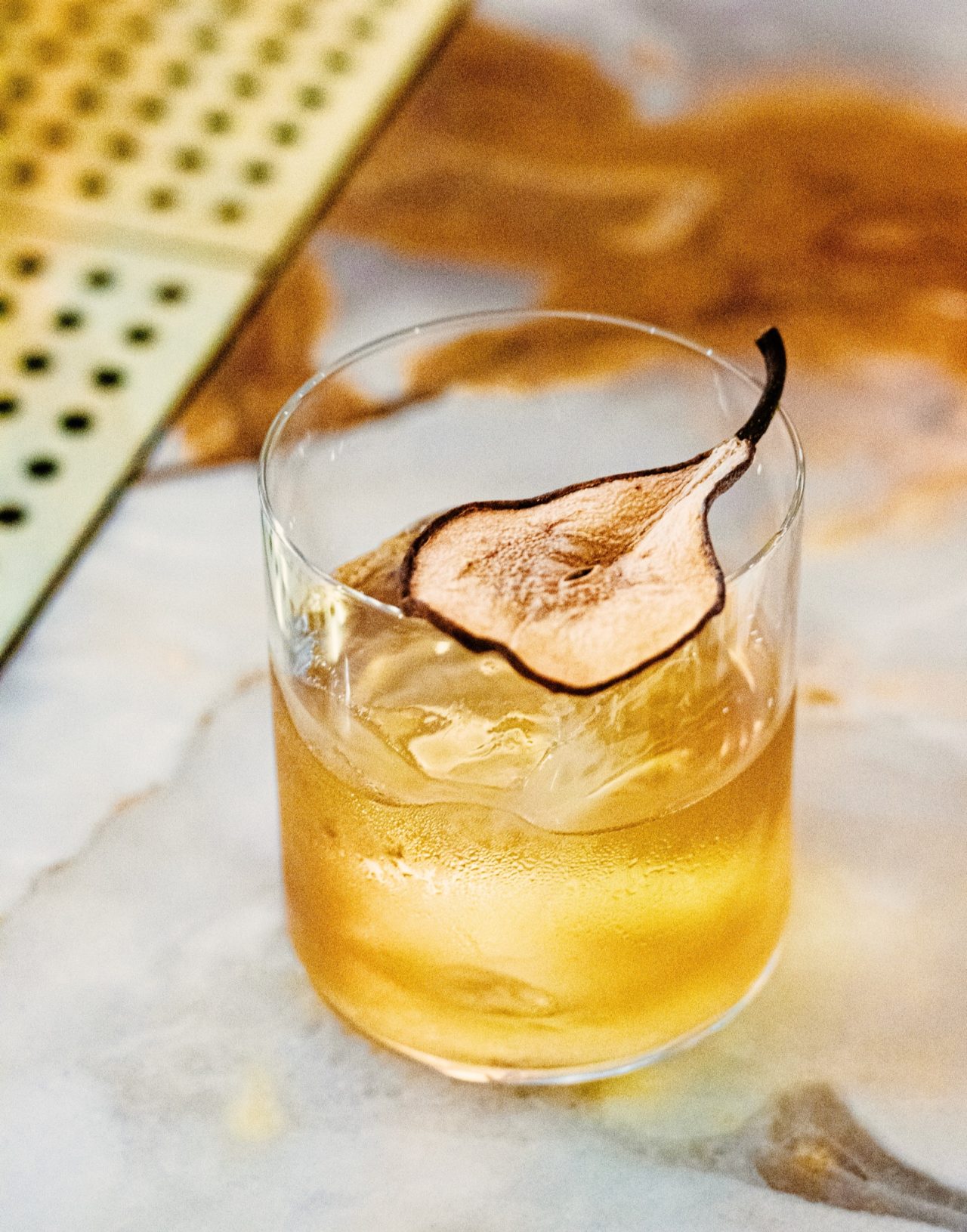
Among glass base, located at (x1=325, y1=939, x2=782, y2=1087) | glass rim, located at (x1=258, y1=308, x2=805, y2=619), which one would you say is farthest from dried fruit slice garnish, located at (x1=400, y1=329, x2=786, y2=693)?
glass base, located at (x1=325, y1=939, x2=782, y2=1087)

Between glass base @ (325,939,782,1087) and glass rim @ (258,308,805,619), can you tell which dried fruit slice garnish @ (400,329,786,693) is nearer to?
glass rim @ (258,308,805,619)

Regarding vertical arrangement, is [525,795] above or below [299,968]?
above

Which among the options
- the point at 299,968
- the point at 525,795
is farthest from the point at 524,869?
the point at 299,968

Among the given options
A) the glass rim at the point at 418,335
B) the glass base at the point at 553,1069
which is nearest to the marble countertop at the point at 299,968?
the glass base at the point at 553,1069

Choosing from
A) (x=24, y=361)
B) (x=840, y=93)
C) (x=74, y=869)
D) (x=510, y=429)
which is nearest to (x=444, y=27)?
(x=840, y=93)

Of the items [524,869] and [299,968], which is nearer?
[524,869]

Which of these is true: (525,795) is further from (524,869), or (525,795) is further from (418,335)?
(418,335)

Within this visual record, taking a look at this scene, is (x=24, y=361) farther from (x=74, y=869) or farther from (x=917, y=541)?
(x=917, y=541)
